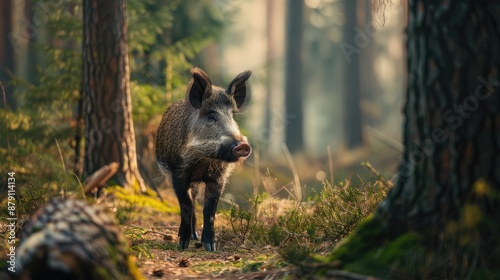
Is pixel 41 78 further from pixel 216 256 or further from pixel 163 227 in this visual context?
pixel 216 256

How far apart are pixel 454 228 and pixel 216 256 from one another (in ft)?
11.7

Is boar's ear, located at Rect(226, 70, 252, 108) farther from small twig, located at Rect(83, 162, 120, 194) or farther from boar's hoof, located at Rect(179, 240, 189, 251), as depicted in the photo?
small twig, located at Rect(83, 162, 120, 194)

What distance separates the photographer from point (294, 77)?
34250 mm

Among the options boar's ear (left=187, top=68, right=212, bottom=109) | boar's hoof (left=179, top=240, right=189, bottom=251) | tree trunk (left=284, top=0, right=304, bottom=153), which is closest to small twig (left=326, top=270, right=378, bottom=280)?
boar's hoof (left=179, top=240, right=189, bottom=251)

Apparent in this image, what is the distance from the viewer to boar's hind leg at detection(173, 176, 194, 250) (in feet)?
26.4

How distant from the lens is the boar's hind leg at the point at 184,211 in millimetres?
8056

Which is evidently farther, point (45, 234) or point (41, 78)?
point (41, 78)

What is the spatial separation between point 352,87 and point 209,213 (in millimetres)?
23019

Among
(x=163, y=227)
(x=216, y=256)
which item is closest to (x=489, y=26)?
(x=216, y=256)

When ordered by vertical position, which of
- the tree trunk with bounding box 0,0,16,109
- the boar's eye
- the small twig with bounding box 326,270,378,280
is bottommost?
the small twig with bounding box 326,270,378,280

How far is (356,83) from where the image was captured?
30344 mm

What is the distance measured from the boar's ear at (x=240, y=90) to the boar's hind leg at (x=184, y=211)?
52.7 inches

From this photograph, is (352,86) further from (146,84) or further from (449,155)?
(449,155)

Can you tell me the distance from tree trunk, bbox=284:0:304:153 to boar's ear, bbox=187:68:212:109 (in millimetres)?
25031
